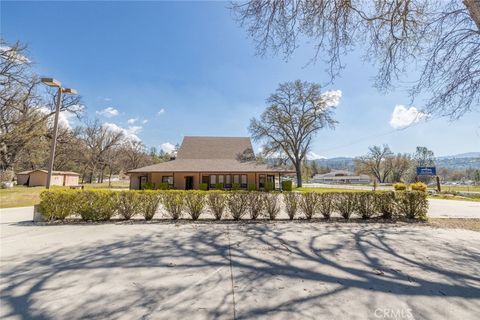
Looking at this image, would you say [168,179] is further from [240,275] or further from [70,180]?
[240,275]

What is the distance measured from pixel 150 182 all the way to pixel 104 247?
20.0 meters

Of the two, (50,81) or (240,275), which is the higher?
(50,81)

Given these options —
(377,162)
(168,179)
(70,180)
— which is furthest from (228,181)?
(377,162)

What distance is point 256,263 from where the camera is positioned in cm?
447

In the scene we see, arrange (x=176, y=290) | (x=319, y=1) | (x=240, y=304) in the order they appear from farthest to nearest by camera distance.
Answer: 1. (x=319, y=1)
2. (x=176, y=290)
3. (x=240, y=304)

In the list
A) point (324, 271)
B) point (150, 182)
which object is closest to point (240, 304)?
point (324, 271)

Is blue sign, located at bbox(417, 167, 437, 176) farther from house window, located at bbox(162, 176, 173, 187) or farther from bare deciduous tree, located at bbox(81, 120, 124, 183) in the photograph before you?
bare deciduous tree, located at bbox(81, 120, 124, 183)

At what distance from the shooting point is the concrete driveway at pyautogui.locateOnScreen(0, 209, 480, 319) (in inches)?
115

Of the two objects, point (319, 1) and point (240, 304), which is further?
point (319, 1)

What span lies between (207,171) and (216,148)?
268 inches

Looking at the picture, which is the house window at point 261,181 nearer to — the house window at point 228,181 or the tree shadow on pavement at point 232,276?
the house window at point 228,181

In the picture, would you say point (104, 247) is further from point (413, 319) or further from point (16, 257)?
point (413, 319)

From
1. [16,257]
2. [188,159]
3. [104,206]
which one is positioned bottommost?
[16,257]

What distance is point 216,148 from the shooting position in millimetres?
30250
